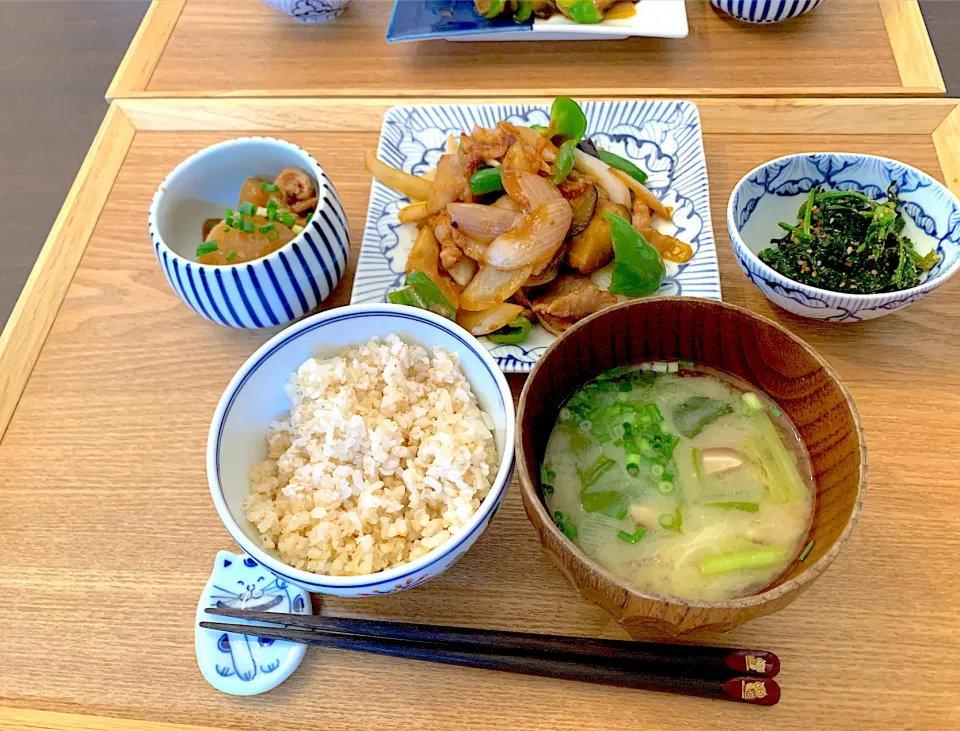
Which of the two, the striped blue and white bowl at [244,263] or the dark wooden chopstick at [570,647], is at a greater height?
the striped blue and white bowl at [244,263]

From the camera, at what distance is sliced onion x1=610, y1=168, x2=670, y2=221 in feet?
5.07

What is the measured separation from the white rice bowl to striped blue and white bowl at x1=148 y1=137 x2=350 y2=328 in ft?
0.75

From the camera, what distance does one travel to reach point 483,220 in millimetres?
1459

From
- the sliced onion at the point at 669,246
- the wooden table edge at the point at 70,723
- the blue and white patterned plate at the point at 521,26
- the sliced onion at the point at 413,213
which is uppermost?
the blue and white patterned plate at the point at 521,26

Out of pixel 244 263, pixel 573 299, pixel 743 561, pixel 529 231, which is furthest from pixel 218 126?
pixel 743 561

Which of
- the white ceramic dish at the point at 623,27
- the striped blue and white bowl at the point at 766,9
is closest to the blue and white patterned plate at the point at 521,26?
the white ceramic dish at the point at 623,27

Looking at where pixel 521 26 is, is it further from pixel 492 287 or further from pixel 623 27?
pixel 492 287

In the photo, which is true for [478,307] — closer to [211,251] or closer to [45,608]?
[211,251]

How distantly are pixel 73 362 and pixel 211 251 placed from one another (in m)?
0.45

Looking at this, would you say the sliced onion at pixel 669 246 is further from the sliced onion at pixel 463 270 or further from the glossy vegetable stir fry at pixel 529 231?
→ the sliced onion at pixel 463 270

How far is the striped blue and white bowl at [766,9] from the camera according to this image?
189 centimetres

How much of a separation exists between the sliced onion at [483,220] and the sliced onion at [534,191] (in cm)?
4

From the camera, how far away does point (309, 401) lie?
1.23 metres

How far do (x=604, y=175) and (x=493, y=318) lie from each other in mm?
437
